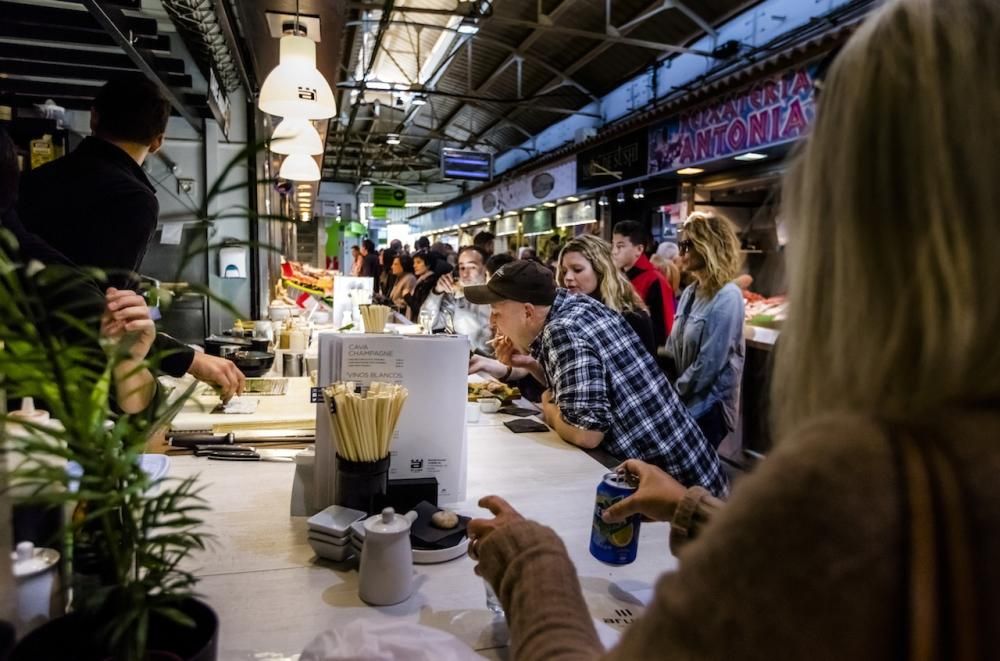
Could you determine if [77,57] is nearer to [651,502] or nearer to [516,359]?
[516,359]

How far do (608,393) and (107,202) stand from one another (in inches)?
73.8

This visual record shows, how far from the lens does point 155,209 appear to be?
2301mm

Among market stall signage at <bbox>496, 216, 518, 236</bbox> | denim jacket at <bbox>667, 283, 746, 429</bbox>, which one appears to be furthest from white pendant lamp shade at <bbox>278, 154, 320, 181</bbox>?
market stall signage at <bbox>496, 216, 518, 236</bbox>

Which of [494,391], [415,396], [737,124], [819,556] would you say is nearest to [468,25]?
[737,124]

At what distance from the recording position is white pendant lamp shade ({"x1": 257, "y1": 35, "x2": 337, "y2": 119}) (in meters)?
2.73

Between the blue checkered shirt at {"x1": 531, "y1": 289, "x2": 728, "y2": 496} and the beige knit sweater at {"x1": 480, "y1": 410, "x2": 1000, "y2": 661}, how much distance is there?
1680 mm

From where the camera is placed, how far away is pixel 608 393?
2.31 metres

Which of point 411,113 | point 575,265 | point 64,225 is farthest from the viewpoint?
point 411,113

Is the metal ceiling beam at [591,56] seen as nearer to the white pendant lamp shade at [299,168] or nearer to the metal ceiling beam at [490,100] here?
the metal ceiling beam at [490,100]

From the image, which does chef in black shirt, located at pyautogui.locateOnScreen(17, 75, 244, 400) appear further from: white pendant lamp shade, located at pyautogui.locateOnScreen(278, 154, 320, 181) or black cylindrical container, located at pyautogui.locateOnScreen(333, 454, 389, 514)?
white pendant lamp shade, located at pyautogui.locateOnScreen(278, 154, 320, 181)

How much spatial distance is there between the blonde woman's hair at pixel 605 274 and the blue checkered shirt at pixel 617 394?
1.26 m

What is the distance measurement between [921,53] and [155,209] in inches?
94.1

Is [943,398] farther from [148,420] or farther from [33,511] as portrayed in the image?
[33,511]

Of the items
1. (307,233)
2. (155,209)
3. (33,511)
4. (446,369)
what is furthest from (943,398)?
(307,233)
